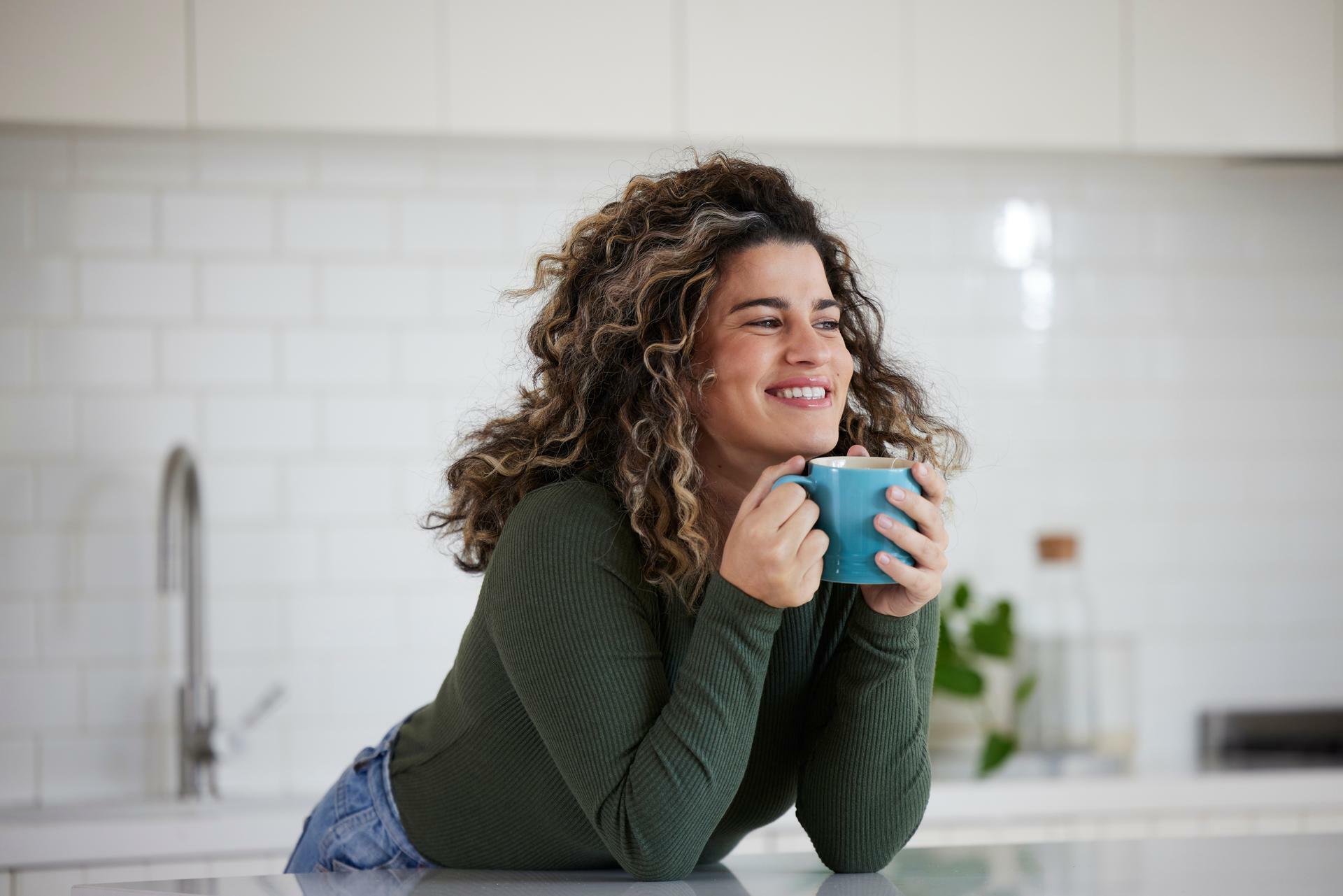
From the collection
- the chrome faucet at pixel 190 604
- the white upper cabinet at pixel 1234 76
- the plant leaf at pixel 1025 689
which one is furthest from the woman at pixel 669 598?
the white upper cabinet at pixel 1234 76

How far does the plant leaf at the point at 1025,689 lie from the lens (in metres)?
2.38

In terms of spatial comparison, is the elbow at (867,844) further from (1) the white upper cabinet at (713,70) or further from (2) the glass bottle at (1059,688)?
(1) the white upper cabinet at (713,70)

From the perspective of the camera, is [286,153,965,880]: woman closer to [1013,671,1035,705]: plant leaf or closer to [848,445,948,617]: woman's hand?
[848,445,948,617]: woman's hand

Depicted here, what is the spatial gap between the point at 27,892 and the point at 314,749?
1.82 feet

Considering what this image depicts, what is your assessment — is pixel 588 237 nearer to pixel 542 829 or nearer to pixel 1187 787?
pixel 542 829

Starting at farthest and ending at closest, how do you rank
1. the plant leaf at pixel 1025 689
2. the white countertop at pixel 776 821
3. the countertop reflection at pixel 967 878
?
the plant leaf at pixel 1025 689 → the white countertop at pixel 776 821 → the countertop reflection at pixel 967 878

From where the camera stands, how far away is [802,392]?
118 centimetres

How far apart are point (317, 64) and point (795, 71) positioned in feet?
2.73

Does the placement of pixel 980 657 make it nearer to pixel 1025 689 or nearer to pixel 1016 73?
pixel 1025 689

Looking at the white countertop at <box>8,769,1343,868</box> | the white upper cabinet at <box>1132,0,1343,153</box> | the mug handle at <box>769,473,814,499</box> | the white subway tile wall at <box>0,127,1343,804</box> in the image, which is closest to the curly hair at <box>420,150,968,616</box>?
the mug handle at <box>769,473,814,499</box>

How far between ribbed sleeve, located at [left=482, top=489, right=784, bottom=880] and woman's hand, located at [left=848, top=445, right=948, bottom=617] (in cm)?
9

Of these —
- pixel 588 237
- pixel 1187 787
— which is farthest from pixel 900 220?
pixel 588 237

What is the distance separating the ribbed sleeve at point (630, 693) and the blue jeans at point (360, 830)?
11.1 inches

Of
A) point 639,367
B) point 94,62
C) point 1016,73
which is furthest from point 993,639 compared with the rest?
point 94,62
